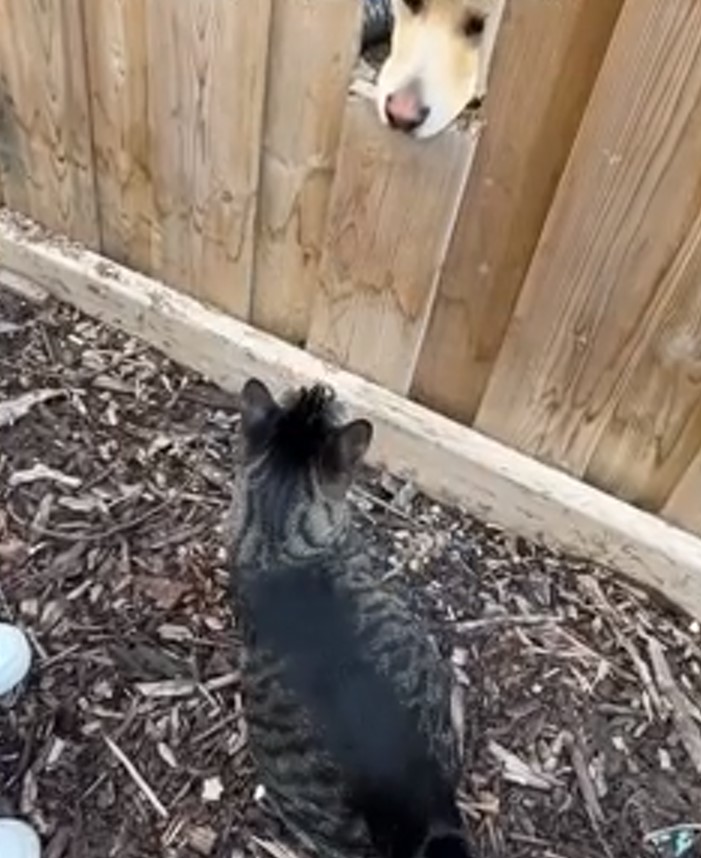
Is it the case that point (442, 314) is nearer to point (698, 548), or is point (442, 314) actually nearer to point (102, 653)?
point (698, 548)

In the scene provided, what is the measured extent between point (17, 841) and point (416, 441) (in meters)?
0.93

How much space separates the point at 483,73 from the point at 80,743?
1.18 m

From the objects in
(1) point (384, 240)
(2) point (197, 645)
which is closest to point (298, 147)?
(1) point (384, 240)

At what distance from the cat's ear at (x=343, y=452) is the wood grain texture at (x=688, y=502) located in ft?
2.05

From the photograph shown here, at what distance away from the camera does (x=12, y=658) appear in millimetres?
1773

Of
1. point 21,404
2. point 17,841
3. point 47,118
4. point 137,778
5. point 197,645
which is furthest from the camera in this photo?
point 21,404

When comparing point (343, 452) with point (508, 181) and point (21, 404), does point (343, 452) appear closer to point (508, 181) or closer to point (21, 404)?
point (508, 181)

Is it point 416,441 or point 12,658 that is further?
point 416,441

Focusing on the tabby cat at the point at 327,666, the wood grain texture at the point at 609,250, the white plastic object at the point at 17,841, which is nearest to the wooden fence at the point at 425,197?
the wood grain texture at the point at 609,250

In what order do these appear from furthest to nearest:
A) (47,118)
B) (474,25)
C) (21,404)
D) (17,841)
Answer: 1. (21,404)
2. (47,118)
3. (17,841)
4. (474,25)

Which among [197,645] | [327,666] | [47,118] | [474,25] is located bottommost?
[197,645]

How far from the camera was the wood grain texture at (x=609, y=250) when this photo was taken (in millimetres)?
1381

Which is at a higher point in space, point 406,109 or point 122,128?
point 406,109

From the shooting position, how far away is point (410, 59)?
1.47 metres
